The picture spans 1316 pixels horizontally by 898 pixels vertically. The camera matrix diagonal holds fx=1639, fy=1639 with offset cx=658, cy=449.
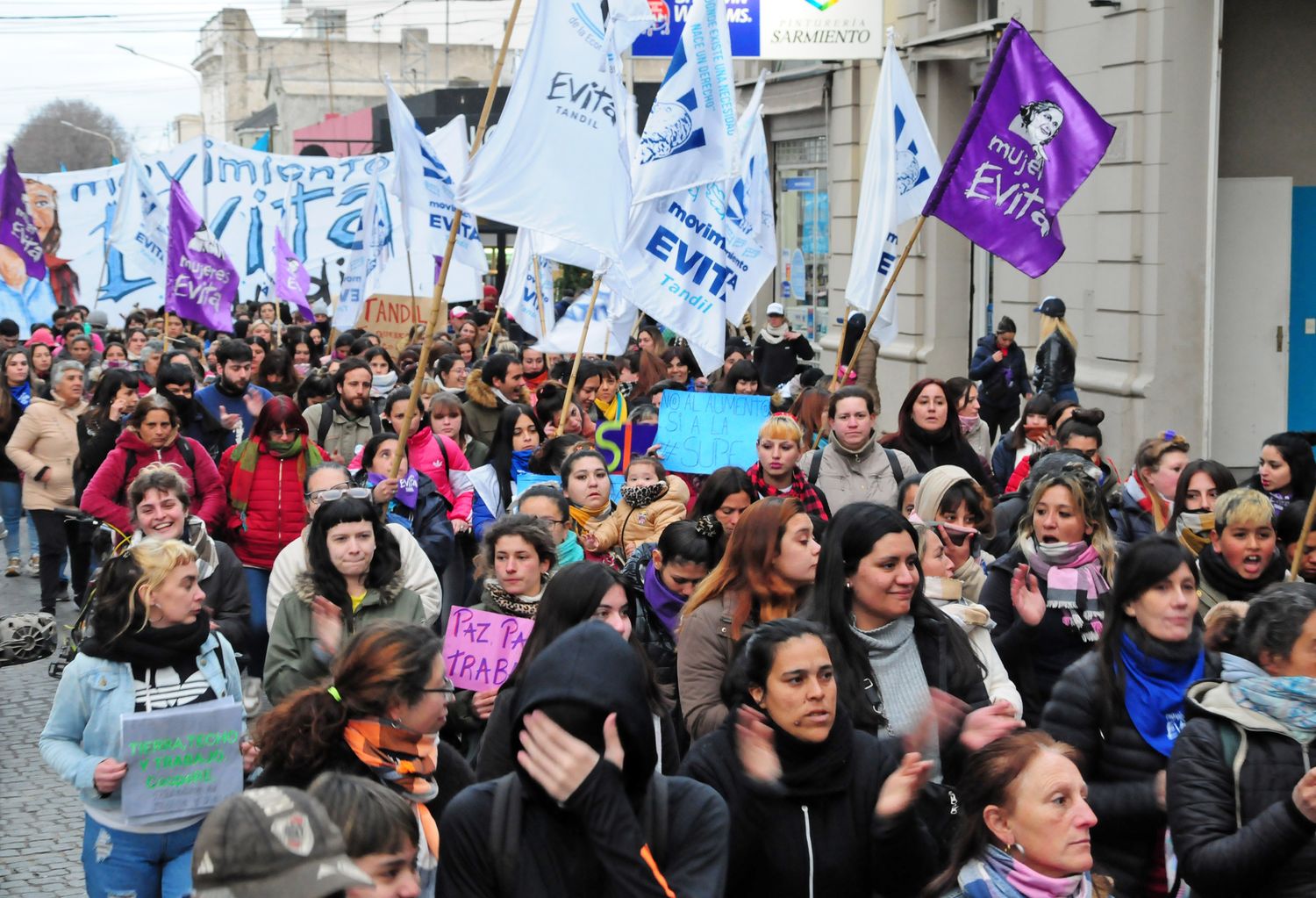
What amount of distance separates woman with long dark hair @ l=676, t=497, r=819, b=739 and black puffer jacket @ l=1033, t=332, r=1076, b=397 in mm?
9465

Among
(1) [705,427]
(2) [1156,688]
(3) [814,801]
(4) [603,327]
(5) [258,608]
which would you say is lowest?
(5) [258,608]

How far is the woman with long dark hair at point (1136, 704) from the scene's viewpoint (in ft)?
13.8

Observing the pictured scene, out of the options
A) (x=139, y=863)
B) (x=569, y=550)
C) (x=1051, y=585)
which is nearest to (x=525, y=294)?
(x=569, y=550)

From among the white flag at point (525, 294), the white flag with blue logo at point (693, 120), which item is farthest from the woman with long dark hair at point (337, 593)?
A: the white flag at point (525, 294)

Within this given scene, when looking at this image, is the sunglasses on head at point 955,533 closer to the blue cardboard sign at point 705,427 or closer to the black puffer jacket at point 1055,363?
the blue cardboard sign at point 705,427

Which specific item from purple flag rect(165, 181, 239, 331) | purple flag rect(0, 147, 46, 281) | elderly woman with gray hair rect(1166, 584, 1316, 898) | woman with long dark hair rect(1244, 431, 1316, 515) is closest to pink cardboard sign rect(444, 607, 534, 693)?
elderly woman with gray hair rect(1166, 584, 1316, 898)

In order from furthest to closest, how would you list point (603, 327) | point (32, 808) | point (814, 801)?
1. point (603, 327)
2. point (32, 808)
3. point (814, 801)

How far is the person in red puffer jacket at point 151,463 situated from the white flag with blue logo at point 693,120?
2.97 meters

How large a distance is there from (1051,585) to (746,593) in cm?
118

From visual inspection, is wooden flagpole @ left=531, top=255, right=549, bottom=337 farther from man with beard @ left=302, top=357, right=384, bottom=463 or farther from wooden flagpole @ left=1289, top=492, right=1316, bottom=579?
wooden flagpole @ left=1289, top=492, right=1316, bottom=579

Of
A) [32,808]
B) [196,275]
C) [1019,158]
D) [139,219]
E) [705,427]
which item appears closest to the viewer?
[32,808]

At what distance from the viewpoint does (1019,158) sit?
9.25 metres

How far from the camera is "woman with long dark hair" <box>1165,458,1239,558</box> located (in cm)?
696

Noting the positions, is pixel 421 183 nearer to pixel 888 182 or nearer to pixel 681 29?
pixel 888 182
